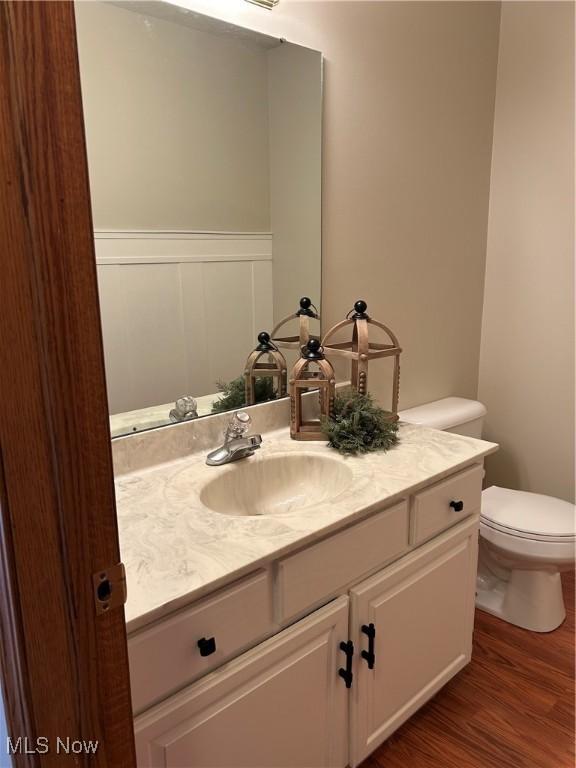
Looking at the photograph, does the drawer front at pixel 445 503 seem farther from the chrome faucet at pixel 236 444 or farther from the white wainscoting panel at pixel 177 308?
the white wainscoting panel at pixel 177 308

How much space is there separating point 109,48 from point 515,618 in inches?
87.5

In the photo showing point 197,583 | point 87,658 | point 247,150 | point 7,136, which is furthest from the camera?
point 247,150

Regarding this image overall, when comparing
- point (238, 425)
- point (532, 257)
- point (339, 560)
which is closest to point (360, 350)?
point (238, 425)

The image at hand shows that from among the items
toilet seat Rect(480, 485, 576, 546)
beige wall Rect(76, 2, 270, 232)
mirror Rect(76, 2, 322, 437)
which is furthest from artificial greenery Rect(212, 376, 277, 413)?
toilet seat Rect(480, 485, 576, 546)

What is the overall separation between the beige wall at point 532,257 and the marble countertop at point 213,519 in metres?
1.00

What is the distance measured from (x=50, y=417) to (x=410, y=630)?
1.26 meters

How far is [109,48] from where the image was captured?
A: 4.10ft

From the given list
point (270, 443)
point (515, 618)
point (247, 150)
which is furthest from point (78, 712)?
point (515, 618)

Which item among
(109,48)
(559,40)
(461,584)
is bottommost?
(461,584)

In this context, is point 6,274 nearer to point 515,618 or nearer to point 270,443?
point 270,443

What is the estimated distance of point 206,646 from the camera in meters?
0.97

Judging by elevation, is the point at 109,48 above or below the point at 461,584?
above

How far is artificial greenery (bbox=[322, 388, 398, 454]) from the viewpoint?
1.56 m

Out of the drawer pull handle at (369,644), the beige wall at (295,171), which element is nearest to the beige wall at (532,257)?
the beige wall at (295,171)
